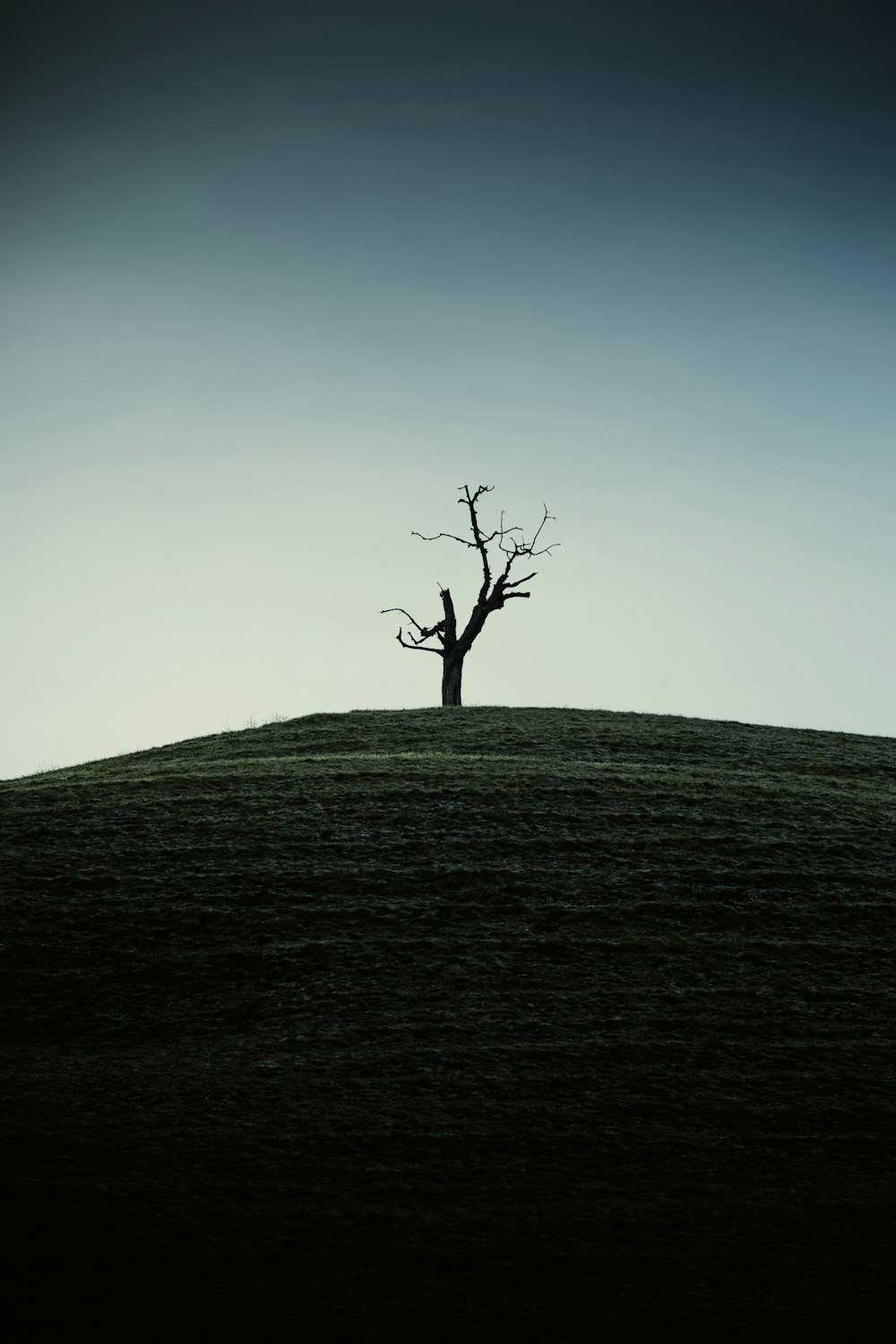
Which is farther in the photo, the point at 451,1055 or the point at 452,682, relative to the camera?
the point at 452,682

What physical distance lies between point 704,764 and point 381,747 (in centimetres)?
692

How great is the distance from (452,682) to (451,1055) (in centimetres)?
2455

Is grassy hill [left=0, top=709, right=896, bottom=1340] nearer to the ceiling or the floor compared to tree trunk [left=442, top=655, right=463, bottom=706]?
nearer to the floor

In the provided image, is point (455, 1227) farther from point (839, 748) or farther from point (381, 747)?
point (839, 748)

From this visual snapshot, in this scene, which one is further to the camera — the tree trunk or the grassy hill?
the tree trunk

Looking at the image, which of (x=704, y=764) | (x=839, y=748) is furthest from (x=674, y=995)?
(x=839, y=748)

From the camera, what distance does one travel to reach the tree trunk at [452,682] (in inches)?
1324

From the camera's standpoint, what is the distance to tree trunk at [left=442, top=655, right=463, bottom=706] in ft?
110

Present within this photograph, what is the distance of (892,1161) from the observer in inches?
310

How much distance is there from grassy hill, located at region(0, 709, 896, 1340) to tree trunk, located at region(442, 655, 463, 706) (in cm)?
1442

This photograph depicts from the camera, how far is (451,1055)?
30.8ft

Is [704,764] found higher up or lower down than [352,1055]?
higher up

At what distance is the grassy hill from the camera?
19.8 feet

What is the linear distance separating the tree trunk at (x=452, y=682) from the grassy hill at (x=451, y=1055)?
1442 centimetres
